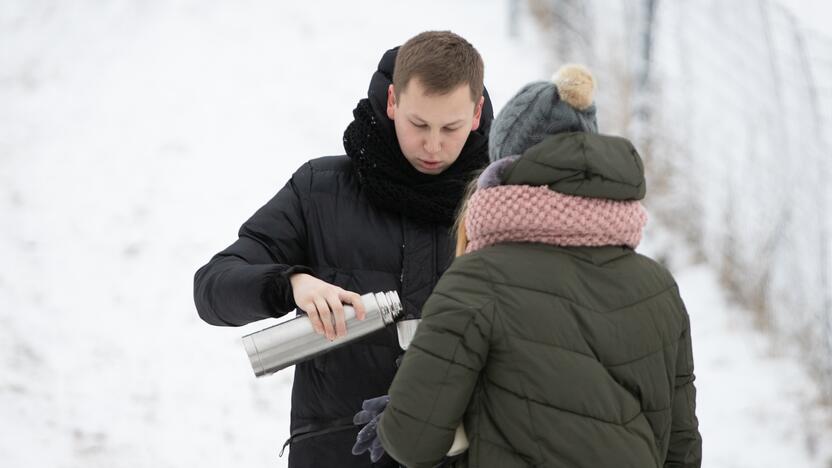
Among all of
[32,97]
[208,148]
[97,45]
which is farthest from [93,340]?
[97,45]

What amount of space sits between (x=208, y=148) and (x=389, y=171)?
450 cm

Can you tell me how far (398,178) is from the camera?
6.67 feet

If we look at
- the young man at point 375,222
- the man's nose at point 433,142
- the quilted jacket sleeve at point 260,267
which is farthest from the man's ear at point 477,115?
the quilted jacket sleeve at point 260,267

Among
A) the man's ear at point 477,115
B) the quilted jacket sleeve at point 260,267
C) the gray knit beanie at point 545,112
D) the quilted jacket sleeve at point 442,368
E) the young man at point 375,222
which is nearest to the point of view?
the quilted jacket sleeve at point 442,368

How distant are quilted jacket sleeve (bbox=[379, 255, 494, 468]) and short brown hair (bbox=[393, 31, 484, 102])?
53 centimetres

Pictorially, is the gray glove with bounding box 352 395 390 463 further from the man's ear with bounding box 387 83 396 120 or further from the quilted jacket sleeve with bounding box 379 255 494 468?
the man's ear with bounding box 387 83 396 120

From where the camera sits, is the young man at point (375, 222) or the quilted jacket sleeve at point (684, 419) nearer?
the quilted jacket sleeve at point (684, 419)

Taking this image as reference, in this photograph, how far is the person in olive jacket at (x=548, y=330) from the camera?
148cm

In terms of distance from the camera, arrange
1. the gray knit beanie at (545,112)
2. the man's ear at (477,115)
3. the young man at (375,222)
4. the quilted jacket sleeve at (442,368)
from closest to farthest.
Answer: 1. the quilted jacket sleeve at (442,368)
2. the gray knit beanie at (545,112)
3. the young man at (375,222)
4. the man's ear at (477,115)

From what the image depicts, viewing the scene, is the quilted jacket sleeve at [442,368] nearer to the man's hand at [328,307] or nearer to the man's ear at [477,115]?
the man's hand at [328,307]

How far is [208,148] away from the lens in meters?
6.30

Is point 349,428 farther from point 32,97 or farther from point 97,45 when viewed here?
point 97,45

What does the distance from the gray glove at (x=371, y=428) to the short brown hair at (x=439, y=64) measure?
65cm

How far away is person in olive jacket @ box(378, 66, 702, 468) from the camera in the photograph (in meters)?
1.48
